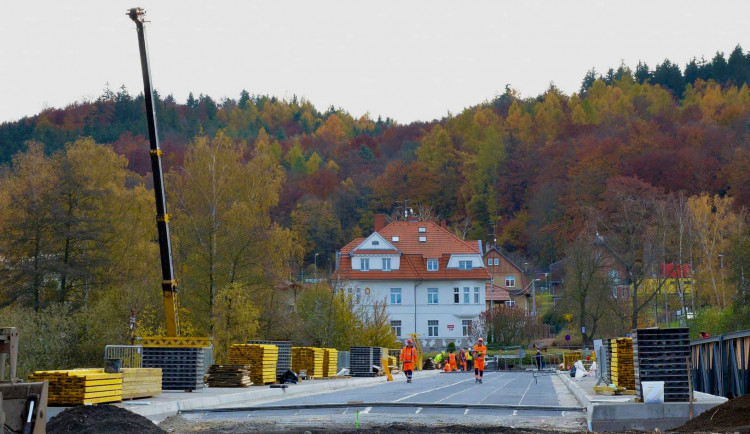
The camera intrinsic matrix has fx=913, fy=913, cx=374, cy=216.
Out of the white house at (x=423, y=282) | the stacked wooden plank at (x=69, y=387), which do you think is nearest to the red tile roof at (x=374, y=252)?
the white house at (x=423, y=282)

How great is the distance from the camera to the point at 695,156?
101 meters

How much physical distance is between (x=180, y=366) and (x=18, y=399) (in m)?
16.3

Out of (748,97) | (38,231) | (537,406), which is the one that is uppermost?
(748,97)

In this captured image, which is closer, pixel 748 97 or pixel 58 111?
pixel 748 97

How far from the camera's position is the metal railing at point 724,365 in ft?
68.8

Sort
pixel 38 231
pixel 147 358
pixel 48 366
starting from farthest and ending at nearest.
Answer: pixel 38 231
pixel 48 366
pixel 147 358

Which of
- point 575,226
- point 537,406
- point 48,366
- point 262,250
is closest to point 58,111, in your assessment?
point 575,226

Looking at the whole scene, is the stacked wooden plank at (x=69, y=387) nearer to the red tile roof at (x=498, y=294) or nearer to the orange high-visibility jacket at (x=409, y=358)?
the orange high-visibility jacket at (x=409, y=358)

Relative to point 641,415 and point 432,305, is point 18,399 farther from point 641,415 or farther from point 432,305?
point 432,305

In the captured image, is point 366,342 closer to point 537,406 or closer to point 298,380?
point 298,380

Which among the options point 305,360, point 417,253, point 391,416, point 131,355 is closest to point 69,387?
point 391,416

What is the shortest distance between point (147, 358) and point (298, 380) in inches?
311

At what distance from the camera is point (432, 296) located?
8606 centimetres

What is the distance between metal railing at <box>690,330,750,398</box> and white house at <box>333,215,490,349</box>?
56.7m
